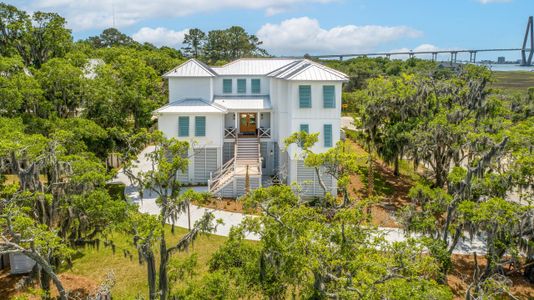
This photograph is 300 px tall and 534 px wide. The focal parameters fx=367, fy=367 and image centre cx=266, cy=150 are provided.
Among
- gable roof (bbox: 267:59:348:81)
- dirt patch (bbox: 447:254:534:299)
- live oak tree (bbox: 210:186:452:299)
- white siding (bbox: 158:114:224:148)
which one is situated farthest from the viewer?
white siding (bbox: 158:114:224:148)

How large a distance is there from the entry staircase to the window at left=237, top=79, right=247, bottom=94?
18.2 feet

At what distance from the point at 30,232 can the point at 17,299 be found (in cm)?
231

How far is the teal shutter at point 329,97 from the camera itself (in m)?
23.4

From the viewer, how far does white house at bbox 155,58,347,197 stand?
23531mm

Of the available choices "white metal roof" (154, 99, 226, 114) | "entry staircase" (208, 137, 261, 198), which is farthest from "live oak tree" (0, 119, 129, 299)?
"white metal roof" (154, 99, 226, 114)

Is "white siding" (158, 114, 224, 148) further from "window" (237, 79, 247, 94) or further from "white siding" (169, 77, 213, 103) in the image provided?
"window" (237, 79, 247, 94)

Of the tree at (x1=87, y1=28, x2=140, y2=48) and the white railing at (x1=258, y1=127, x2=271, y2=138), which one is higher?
the tree at (x1=87, y1=28, x2=140, y2=48)

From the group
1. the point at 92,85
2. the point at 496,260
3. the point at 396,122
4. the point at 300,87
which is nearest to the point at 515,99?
the point at 396,122

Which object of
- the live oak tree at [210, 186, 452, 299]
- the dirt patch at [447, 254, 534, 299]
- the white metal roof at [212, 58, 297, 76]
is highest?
the white metal roof at [212, 58, 297, 76]

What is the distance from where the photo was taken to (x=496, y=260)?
13.2 metres

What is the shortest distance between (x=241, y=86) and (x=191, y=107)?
21.9 ft

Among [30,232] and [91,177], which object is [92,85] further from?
[30,232]

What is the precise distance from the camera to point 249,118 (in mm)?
31094

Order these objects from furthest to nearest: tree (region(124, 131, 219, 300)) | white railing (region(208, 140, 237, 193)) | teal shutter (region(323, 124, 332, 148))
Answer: white railing (region(208, 140, 237, 193))
teal shutter (region(323, 124, 332, 148))
tree (region(124, 131, 219, 300))
